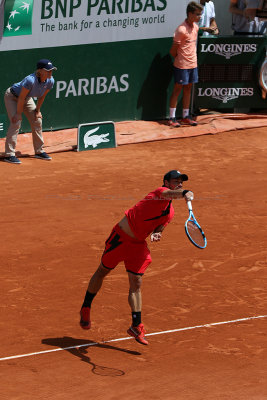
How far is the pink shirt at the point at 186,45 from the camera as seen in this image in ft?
60.3

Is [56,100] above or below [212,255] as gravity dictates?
above

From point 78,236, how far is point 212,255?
2096mm

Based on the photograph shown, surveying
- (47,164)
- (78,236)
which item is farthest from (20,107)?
(78,236)

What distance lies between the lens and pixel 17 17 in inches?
661

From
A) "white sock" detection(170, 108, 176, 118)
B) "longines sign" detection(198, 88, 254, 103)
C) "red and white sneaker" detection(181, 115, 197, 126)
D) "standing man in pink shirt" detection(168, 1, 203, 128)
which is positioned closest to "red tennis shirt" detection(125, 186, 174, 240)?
"standing man in pink shirt" detection(168, 1, 203, 128)

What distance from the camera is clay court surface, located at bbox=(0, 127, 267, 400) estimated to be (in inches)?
331

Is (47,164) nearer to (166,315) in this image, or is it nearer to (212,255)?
(212,255)

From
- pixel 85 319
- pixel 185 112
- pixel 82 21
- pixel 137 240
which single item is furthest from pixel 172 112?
pixel 85 319

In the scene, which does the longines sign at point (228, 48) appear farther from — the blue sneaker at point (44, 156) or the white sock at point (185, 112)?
the blue sneaker at point (44, 156)

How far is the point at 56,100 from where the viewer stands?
1791 cm

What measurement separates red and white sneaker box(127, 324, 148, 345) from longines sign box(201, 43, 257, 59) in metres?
11.3

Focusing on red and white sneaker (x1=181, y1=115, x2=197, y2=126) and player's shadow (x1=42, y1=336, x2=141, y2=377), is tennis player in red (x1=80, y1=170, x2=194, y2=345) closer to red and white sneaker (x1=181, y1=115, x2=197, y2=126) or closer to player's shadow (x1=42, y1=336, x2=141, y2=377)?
player's shadow (x1=42, y1=336, x2=141, y2=377)

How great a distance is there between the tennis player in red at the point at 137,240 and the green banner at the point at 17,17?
8.44 meters

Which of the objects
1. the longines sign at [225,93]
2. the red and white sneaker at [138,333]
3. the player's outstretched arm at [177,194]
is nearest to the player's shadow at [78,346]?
the red and white sneaker at [138,333]
